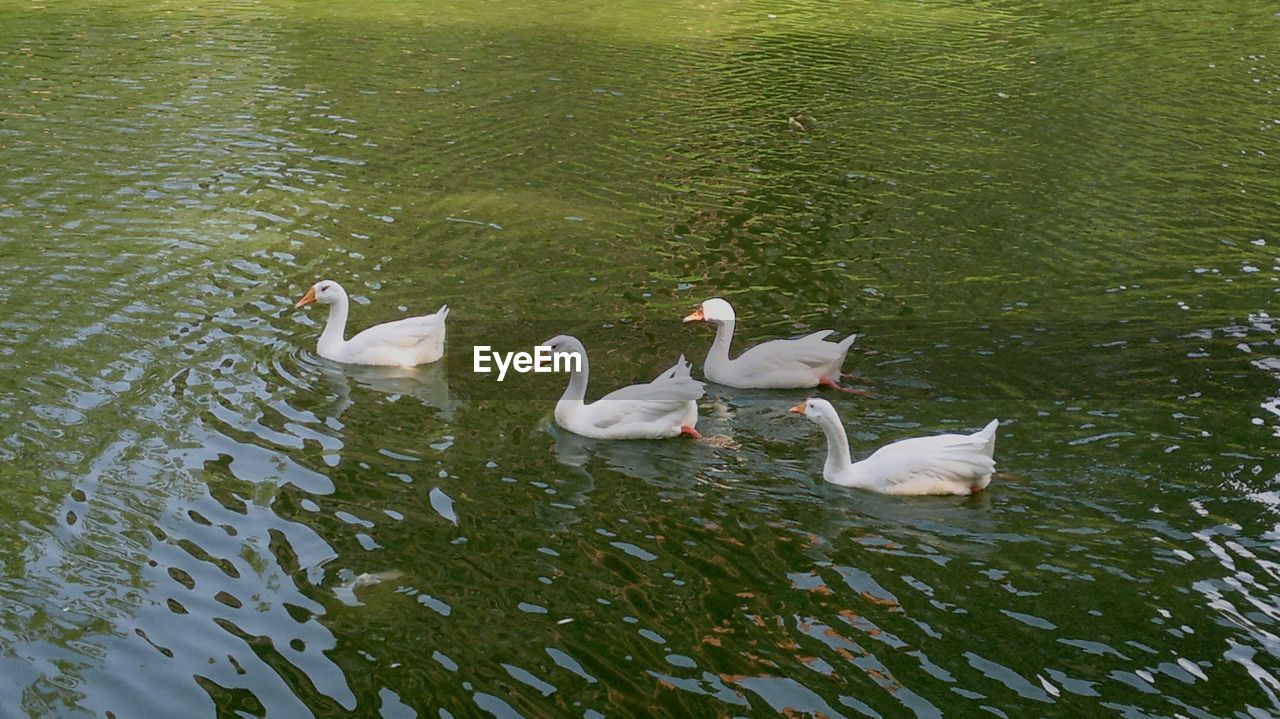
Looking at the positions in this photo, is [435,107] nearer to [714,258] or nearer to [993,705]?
[714,258]

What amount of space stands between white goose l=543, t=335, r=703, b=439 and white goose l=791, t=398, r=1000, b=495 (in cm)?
113

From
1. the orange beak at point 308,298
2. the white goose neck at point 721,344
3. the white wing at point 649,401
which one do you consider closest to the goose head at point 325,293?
the orange beak at point 308,298

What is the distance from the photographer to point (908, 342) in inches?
525

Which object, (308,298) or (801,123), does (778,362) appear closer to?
(308,298)

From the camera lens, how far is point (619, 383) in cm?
1251

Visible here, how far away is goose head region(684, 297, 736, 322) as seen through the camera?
13.0 m

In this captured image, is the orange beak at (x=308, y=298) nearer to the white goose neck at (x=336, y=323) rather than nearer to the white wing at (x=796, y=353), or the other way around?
the white goose neck at (x=336, y=323)

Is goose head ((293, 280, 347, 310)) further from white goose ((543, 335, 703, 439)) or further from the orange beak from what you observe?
white goose ((543, 335, 703, 439))

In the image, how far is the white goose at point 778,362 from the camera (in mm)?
12141

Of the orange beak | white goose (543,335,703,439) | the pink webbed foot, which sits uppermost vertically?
the orange beak

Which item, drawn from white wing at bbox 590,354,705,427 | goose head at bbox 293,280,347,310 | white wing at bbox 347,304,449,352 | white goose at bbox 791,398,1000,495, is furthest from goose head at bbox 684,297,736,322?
goose head at bbox 293,280,347,310

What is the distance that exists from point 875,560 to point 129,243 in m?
10.0

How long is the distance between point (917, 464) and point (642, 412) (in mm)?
2205

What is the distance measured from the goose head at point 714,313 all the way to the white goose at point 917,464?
2.54 metres
